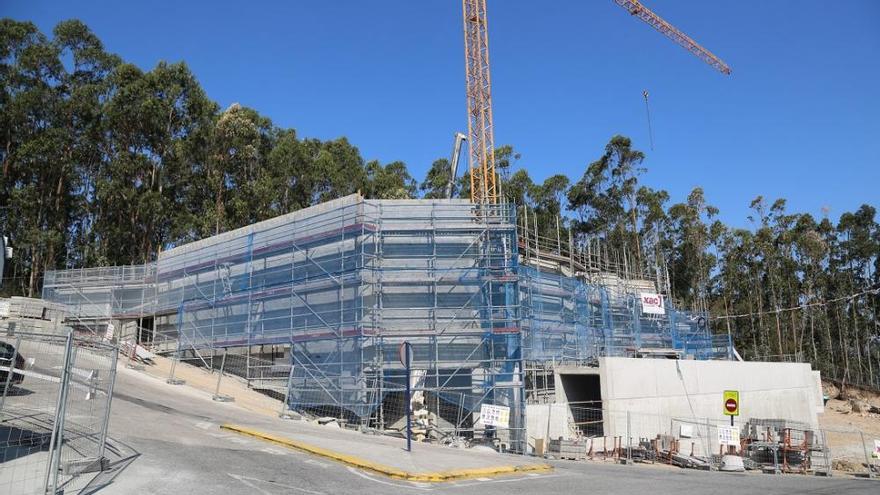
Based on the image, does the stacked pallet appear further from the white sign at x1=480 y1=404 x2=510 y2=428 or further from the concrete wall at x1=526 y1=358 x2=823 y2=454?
the concrete wall at x1=526 y1=358 x2=823 y2=454

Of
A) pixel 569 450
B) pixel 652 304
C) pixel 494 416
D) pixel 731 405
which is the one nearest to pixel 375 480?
pixel 494 416

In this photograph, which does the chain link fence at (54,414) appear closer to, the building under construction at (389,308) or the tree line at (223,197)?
the building under construction at (389,308)

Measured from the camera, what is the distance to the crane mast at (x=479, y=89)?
46781 millimetres

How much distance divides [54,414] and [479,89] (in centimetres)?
3860

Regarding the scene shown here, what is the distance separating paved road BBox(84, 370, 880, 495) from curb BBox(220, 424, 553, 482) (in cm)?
29

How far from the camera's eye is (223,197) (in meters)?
57.1

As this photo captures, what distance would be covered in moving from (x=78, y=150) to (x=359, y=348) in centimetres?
4171

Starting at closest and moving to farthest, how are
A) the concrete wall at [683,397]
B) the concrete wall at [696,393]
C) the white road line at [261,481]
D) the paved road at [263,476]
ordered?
the white road line at [261,481], the paved road at [263,476], the concrete wall at [683,397], the concrete wall at [696,393]

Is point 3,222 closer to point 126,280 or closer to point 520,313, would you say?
point 126,280

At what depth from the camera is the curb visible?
40.3ft

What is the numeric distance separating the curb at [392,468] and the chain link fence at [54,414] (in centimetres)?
362

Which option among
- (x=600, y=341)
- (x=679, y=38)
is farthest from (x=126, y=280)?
(x=679, y=38)

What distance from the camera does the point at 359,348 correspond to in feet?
75.3

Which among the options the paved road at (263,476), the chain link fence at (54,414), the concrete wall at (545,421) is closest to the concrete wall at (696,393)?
the concrete wall at (545,421)
